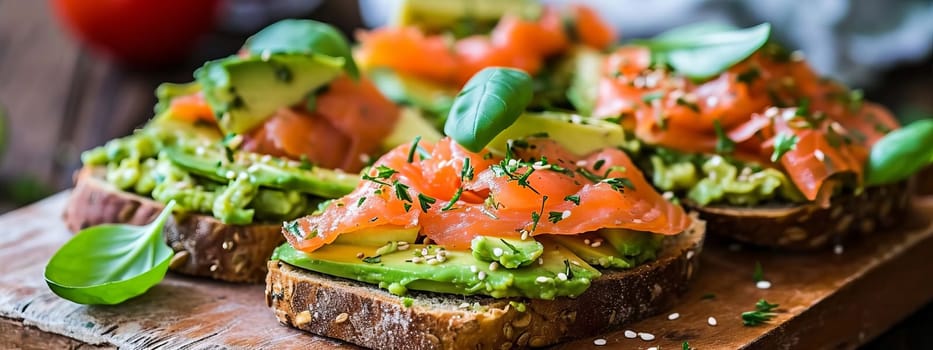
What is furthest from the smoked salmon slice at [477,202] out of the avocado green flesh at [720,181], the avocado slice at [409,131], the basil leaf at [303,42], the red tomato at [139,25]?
the red tomato at [139,25]

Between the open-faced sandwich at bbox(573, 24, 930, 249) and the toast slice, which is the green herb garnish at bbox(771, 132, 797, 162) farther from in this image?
the toast slice

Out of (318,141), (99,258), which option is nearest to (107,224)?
(99,258)

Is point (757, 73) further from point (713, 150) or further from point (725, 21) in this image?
point (725, 21)

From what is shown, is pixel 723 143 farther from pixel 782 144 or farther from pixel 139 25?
pixel 139 25

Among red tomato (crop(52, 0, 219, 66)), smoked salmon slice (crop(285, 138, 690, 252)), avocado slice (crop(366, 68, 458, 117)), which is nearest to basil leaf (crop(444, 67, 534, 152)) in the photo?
smoked salmon slice (crop(285, 138, 690, 252))

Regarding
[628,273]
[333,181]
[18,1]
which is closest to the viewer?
[628,273]

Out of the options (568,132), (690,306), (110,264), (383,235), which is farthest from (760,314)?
(110,264)
